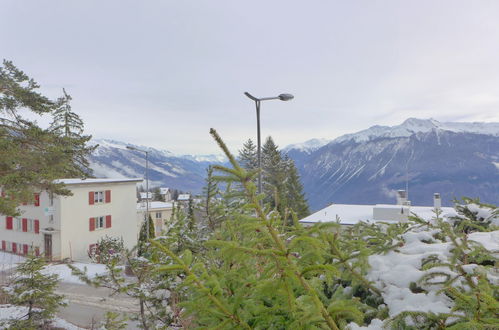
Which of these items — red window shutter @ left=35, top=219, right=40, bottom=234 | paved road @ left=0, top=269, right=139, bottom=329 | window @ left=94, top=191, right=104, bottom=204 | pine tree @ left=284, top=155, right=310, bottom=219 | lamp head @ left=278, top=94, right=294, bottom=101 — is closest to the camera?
lamp head @ left=278, top=94, right=294, bottom=101

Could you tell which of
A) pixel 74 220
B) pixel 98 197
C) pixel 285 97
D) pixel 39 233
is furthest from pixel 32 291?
pixel 39 233

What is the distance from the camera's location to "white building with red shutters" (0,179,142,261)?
2686 cm

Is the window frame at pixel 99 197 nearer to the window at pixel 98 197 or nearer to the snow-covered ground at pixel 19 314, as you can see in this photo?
the window at pixel 98 197

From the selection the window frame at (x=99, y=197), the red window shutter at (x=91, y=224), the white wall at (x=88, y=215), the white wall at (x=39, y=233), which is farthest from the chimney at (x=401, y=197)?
the white wall at (x=39, y=233)

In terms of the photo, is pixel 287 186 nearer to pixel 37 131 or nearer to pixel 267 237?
pixel 37 131

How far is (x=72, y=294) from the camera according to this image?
18.1 meters

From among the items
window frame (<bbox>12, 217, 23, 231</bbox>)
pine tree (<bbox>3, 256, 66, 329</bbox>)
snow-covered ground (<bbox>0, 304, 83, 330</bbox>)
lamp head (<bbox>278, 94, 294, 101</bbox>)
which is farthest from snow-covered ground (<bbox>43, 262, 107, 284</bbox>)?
lamp head (<bbox>278, 94, 294, 101</bbox>)

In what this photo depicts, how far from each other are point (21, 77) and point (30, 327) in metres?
11.8

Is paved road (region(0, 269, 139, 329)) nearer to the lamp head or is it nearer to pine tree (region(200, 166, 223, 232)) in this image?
pine tree (region(200, 166, 223, 232))

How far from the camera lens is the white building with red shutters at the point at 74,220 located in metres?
26.9

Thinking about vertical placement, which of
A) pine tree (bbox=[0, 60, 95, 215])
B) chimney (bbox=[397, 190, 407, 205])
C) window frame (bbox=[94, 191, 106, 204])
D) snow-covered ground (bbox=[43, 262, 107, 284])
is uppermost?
pine tree (bbox=[0, 60, 95, 215])

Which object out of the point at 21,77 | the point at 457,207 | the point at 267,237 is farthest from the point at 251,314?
the point at 21,77

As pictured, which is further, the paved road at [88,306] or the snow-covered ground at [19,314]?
the paved road at [88,306]

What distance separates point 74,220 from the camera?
2750 cm
